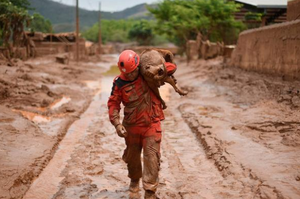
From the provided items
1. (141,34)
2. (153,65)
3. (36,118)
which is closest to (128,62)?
(153,65)

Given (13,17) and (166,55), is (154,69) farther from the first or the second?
(13,17)

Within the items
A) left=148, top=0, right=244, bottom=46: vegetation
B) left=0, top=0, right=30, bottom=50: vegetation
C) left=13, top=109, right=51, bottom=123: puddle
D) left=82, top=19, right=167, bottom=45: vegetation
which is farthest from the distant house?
left=82, top=19, right=167, bottom=45: vegetation

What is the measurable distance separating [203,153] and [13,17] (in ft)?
46.7

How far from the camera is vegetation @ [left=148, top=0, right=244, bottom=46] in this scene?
2494 cm

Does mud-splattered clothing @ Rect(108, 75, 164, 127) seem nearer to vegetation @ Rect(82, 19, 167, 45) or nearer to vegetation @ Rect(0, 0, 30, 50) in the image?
vegetation @ Rect(0, 0, 30, 50)

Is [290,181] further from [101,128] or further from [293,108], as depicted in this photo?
[101,128]

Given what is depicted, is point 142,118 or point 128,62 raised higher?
point 128,62

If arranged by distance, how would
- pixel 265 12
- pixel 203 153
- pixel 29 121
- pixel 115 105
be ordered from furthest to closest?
1. pixel 265 12
2. pixel 29 121
3. pixel 203 153
4. pixel 115 105

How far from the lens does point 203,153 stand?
5871mm

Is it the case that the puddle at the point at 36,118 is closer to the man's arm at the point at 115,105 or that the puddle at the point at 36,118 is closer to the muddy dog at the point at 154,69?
the man's arm at the point at 115,105

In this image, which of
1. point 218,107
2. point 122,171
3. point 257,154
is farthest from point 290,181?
point 218,107

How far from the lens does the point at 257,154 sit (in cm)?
524

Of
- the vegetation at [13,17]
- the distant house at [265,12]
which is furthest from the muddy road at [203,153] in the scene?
the distant house at [265,12]

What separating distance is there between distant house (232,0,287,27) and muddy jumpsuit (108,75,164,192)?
505 inches
